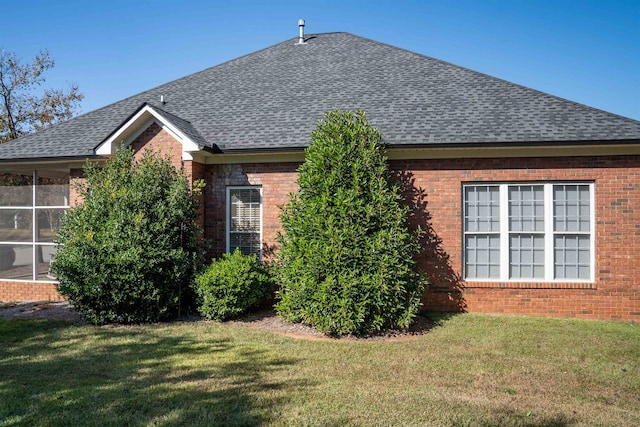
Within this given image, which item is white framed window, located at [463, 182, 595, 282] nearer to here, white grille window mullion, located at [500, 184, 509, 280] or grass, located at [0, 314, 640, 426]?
white grille window mullion, located at [500, 184, 509, 280]

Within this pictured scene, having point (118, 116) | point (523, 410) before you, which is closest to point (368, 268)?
point (523, 410)

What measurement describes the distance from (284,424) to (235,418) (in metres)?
0.52

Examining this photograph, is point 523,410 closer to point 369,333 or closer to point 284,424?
point 284,424

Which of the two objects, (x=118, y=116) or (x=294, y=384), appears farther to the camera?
(x=118, y=116)

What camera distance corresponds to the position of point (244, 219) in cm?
1093

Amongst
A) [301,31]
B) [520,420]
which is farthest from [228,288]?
[301,31]

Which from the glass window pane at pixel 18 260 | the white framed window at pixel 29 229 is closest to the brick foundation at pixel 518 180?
the white framed window at pixel 29 229

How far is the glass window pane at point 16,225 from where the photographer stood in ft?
38.8

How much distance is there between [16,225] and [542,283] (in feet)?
41.3

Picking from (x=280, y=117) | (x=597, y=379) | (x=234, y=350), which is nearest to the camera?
(x=597, y=379)

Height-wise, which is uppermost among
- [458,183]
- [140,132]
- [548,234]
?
[140,132]

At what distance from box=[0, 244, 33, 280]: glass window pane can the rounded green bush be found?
216 inches

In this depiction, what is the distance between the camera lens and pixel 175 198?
9289 millimetres

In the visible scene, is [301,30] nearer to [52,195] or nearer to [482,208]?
[52,195]
